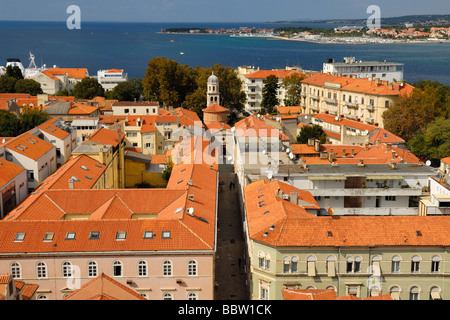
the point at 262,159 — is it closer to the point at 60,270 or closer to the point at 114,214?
the point at 114,214

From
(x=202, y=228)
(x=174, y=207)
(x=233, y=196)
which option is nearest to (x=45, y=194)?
(x=174, y=207)

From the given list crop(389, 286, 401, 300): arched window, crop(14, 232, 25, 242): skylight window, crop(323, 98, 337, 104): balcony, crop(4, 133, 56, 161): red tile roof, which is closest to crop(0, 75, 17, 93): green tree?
crop(4, 133, 56, 161): red tile roof

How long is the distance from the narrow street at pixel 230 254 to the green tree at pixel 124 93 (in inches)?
993

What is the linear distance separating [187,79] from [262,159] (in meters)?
22.1

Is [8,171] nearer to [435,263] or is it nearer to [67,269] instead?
[67,269]

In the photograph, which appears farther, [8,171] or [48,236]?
[8,171]

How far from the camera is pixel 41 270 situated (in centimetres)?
1322

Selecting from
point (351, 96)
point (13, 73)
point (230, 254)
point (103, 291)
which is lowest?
point (230, 254)

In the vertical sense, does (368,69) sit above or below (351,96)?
above

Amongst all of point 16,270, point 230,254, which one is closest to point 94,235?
point 16,270

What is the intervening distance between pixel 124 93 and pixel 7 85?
31.4 ft

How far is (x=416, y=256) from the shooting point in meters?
13.7

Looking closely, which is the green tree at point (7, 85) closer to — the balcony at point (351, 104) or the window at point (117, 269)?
the balcony at point (351, 104)

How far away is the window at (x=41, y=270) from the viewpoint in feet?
43.3
